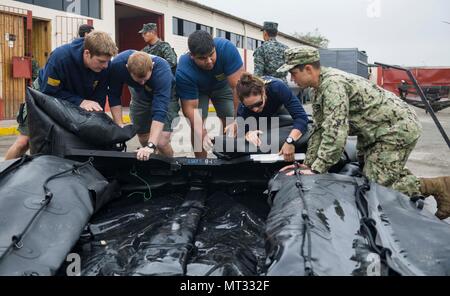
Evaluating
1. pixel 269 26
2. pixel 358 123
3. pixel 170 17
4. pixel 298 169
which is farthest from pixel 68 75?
pixel 170 17

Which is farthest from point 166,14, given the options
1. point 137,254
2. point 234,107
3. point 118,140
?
point 137,254

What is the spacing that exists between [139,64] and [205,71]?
87 centimetres

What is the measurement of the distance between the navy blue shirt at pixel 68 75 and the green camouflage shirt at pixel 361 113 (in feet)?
5.48

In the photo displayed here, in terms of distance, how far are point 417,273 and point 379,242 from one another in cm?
23

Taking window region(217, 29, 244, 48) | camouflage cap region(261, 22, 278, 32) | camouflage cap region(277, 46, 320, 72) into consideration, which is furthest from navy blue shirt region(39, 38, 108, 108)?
window region(217, 29, 244, 48)

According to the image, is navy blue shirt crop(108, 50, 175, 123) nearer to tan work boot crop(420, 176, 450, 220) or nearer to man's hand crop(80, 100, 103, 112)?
man's hand crop(80, 100, 103, 112)

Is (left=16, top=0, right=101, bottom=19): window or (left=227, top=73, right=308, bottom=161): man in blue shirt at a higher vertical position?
(left=16, top=0, right=101, bottom=19): window

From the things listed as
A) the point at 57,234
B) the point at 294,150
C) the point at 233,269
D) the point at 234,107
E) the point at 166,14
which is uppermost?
the point at 166,14

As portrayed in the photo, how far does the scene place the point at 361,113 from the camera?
3.32 m

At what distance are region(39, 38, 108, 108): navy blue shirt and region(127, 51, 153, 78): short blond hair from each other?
30 centimetres

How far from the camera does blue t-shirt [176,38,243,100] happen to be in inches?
168

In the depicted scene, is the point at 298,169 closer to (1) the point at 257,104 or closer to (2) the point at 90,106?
(1) the point at 257,104
